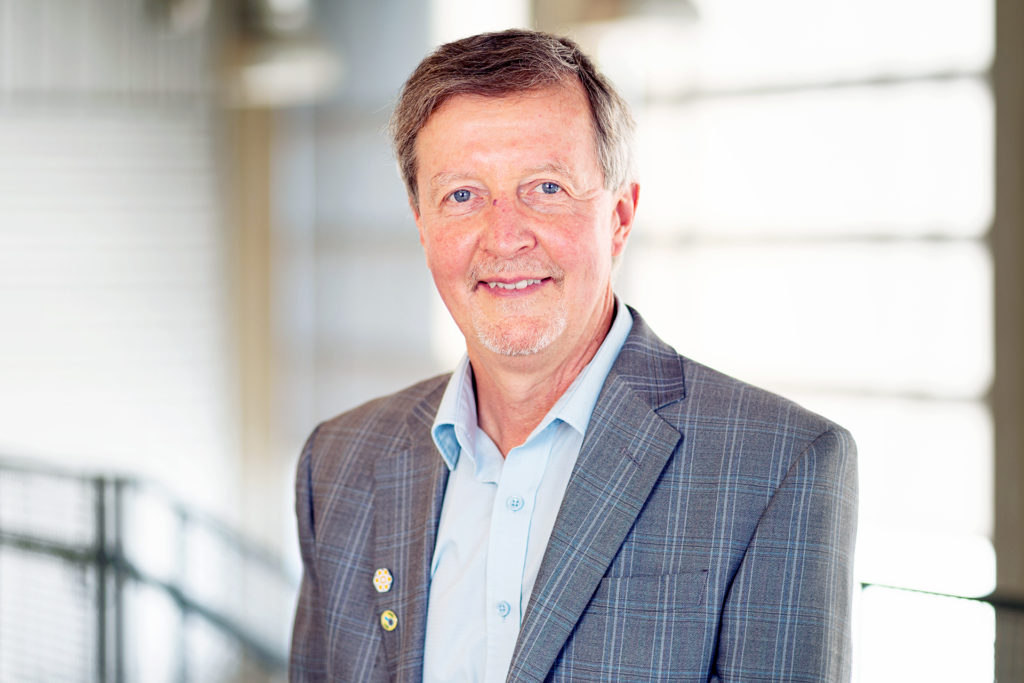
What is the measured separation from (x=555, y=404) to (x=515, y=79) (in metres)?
0.41

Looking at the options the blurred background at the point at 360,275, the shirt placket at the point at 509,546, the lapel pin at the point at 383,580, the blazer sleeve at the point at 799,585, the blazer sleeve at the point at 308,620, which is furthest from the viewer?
the blurred background at the point at 360,275

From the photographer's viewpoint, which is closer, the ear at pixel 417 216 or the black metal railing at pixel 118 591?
the ear at pixel 417 216

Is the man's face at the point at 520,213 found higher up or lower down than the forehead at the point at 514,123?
lower down

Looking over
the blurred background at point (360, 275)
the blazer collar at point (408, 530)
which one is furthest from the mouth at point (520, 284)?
the blurred background at point (360, 275)

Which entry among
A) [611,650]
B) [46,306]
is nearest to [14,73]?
[46,306]

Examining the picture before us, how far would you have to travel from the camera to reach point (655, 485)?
1.27 metres

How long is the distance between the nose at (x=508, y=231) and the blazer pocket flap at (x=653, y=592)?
0.41 metres

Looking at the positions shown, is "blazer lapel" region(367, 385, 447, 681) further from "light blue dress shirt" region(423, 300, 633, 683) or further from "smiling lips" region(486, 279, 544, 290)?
"smiling lips" region(486, 279, 544, 290)

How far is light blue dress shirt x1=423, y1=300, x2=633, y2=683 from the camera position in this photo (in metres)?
1.31

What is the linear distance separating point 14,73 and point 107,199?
0.66 metres

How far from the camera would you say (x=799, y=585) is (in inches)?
45.6

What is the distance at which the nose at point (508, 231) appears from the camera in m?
1.31

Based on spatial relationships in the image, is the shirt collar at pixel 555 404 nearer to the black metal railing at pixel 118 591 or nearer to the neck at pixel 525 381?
the neck at pixel 525 381

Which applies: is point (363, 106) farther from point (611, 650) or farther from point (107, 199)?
point (611, 650)
